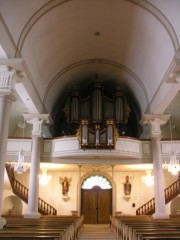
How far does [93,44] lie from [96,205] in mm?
9556

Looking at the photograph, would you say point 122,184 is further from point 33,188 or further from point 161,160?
point 33,188

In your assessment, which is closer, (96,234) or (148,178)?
(96,234)

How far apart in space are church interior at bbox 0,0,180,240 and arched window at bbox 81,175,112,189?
6 centimetres

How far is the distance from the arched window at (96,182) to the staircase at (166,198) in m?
2.38

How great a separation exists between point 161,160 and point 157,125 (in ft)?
5.67


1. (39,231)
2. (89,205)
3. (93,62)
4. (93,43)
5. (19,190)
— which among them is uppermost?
(93,62)

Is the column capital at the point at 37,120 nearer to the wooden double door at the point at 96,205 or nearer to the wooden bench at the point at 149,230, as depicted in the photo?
the wooden double door at the point at 96,205

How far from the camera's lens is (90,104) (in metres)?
15.8

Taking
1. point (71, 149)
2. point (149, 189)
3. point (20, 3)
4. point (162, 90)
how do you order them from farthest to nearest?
point (149, 189), point (71, 149), point (162, 90), point (20, 3)


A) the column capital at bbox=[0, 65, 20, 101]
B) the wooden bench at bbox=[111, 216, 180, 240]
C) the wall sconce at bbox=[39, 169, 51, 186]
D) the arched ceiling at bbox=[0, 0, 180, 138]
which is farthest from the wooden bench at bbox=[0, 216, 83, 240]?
the wall sconce at bbox=[39, 169, 51, 186]

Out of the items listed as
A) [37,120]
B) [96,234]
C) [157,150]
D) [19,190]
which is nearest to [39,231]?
[96,234]

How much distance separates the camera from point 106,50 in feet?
45.5

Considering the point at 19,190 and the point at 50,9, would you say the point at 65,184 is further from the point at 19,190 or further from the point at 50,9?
the point at 50,9

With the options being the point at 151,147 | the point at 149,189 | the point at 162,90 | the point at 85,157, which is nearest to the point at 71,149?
the point at 85,157
